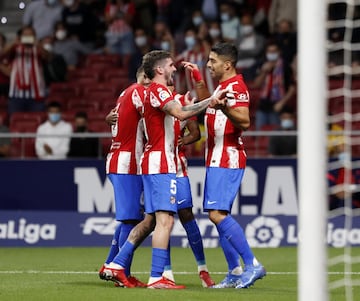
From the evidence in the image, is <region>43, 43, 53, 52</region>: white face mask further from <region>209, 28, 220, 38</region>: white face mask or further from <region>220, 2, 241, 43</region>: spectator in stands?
<region>220, 2, 241, 43</region>: spectator in stands

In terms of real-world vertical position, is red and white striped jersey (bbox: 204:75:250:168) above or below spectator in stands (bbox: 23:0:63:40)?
below

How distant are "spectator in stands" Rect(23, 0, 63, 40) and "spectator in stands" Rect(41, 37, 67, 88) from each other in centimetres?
62

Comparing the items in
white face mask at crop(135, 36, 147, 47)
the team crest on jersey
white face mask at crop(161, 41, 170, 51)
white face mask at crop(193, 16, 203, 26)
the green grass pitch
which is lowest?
the green grass pitch

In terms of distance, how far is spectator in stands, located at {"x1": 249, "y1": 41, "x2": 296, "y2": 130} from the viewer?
19.7 m

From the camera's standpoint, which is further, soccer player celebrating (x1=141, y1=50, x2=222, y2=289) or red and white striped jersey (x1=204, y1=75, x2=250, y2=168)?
red and white striped jersey (x1=204, y1=75, x2=250, y2=168)

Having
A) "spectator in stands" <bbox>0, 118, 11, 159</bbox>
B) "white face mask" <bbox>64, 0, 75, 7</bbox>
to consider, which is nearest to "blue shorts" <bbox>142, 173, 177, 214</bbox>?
"spectator in stands" <bbox>0, 118, 11, 159</bbox>

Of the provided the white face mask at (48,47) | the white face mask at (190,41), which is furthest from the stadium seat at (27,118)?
the white face mask at (190,41)

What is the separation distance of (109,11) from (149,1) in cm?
82

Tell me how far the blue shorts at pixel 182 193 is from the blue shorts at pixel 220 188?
351mm

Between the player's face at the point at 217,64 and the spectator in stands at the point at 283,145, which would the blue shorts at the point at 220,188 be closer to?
the player's face at the point at 217,64

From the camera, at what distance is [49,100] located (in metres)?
21.8

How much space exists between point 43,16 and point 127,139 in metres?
12.3

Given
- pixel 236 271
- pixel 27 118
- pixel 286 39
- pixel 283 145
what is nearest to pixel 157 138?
pixel 236 271

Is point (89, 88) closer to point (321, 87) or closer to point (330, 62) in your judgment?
point (330, 62)
